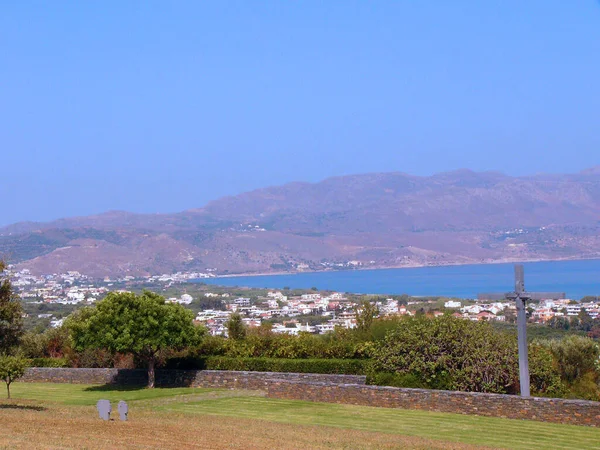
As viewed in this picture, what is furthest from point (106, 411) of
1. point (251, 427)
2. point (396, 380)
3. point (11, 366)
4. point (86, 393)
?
point (86, 393)

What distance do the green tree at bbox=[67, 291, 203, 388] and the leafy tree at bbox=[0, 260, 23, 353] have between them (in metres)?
3.44

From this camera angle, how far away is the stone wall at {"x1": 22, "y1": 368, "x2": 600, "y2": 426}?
21.3 metres

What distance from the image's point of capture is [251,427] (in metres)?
20.0

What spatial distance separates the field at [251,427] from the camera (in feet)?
53.6

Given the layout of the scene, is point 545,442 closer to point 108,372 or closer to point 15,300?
point 15,300

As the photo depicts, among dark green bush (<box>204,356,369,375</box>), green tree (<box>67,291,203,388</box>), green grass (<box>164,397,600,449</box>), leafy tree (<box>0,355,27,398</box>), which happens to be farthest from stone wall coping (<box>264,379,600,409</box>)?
leafy tree (<box>0,355,27,398</box>)

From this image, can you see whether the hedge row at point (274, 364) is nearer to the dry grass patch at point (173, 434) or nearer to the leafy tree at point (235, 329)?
the leafy tree at point (235, 329)

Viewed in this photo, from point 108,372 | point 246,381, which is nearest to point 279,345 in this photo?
point 246,381

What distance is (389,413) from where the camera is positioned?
76.5ft

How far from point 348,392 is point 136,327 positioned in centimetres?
855

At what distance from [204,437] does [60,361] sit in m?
20.8

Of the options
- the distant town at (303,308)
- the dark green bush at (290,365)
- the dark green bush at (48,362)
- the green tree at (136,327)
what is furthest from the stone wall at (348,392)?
the distant town at (303,308)

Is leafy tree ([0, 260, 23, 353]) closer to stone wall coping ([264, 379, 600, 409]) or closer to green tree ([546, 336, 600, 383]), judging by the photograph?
stone wall coping ([264, 379, 600, 409])

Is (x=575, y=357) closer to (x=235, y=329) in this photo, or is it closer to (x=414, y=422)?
(x=414, y=422)
